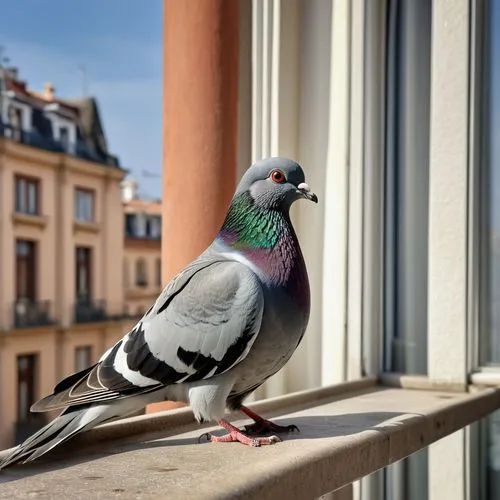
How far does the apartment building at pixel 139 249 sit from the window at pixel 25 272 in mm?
2978

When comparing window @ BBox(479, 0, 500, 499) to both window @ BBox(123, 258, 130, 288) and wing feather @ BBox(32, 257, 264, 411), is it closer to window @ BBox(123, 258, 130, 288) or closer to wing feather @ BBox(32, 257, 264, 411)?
wing feather @ BBox(32, 257, 264, 411)

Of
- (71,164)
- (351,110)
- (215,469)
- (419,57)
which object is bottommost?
(215,469)

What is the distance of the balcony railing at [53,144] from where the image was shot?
20.3m

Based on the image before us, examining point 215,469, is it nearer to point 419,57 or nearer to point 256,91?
point 256,91

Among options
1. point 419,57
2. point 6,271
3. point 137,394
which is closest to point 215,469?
point 137,394

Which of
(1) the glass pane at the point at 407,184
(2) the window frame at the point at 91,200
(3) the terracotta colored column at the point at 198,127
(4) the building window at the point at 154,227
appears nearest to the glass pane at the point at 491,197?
(1) the glass pane at the point at 407,184

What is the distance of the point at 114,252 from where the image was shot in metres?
24.0

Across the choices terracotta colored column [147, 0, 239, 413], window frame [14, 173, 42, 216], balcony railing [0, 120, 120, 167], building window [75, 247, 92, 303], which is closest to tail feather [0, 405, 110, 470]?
terracotta colored column [147, 0, 239, 413]

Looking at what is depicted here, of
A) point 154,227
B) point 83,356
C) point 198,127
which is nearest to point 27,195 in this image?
point 154,227

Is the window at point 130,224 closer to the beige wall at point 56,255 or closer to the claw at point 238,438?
the beige wall at point 56,255

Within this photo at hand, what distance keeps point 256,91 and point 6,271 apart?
19887 mm

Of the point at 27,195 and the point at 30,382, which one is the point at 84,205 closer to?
the point at 27,195

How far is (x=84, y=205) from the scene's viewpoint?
76.8 feet

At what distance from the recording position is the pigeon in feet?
3.19
